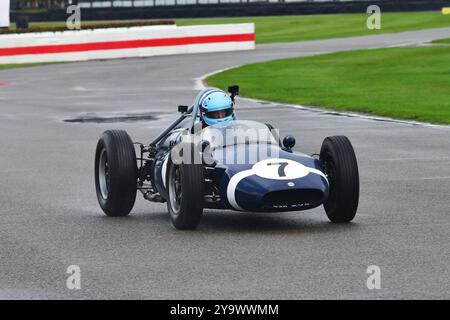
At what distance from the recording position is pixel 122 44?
48.7 metres

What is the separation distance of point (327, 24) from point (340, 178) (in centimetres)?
5821

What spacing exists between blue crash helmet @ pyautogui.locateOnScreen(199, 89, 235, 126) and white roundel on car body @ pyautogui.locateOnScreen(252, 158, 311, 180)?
1151 mm

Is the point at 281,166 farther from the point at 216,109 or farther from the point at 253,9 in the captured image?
the point at 253,9

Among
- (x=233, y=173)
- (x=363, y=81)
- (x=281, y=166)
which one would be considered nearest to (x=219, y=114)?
(x=233, y=173)

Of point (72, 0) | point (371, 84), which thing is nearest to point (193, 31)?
point (371, 84)

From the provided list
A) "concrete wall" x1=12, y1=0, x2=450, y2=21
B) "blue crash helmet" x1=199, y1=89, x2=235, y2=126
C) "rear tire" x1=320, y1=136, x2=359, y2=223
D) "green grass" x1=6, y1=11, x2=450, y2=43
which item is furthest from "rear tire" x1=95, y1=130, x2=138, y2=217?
"concrete wall" x1=12, y1=0, x2=450, y2=21

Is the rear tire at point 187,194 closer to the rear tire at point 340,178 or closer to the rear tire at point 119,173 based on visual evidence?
the rear tire at point 119,173

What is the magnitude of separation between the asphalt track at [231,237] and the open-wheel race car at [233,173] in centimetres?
24

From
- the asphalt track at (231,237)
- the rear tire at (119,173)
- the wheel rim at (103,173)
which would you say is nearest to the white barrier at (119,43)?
the asphalt track at (231,237)

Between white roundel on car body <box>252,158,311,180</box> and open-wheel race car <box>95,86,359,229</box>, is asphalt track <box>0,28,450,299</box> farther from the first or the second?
white roundel on car body <box>252,158,311,180</box>

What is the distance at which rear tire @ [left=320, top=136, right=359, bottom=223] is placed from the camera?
11.4 m

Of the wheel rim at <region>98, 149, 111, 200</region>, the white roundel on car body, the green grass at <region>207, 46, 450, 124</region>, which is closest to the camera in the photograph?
the white roundel on car body

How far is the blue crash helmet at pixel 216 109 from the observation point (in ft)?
40.3

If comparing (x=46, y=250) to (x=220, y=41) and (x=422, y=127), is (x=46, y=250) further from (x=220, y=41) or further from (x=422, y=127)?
(x=220, y=41)
